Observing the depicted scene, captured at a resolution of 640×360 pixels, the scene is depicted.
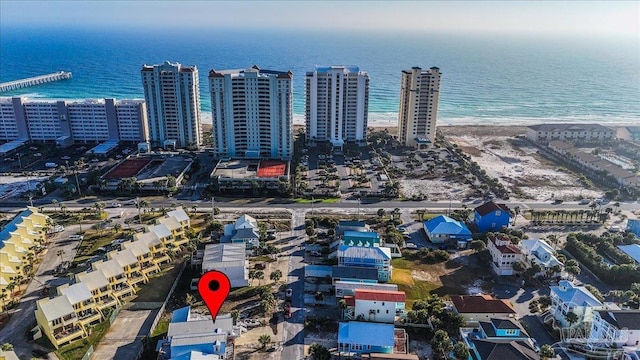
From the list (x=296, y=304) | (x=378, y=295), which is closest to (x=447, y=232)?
(x=378, y=295)

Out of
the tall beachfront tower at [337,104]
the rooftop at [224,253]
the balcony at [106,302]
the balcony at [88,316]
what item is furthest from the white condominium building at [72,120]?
the balcony at [88,316]

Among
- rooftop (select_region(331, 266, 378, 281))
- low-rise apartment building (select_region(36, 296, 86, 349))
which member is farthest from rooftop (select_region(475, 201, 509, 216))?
low-rise apartment building (select_region(36, 296, 86, 349))

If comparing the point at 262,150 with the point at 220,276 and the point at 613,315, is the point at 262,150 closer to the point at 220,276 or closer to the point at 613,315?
the point at 220,276

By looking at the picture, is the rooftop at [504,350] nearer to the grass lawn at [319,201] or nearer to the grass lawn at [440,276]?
the grass lawn at [440,276]

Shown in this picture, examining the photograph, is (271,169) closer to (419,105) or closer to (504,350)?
(419,105)

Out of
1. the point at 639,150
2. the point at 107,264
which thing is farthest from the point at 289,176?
the point at 639,150

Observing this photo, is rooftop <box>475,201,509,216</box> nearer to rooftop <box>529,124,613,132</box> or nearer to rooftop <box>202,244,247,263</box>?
rooftop <box>202,244,247,263</box>
